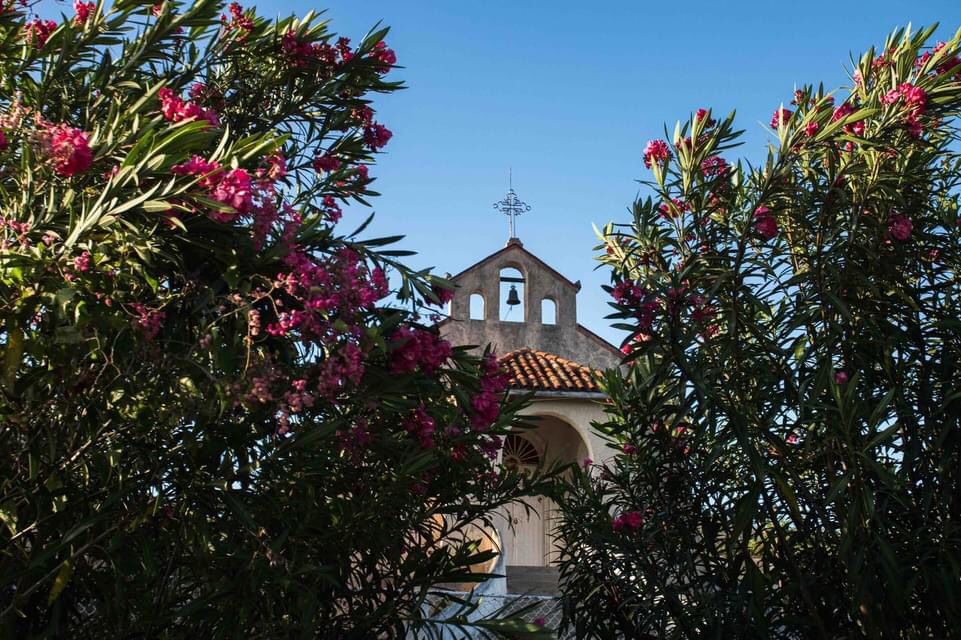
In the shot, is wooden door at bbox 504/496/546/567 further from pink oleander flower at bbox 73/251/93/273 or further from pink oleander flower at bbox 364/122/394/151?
pink oleander flower at bbox 73/251/93/273

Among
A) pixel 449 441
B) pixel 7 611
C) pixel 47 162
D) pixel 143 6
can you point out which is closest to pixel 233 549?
pixel 7 611

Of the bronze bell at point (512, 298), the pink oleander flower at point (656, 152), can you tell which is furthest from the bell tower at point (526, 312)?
the pink oleander flower at point (656, 152)

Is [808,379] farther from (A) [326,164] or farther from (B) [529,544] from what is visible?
(B) [529,544]

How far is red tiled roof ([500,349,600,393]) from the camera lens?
14039mm

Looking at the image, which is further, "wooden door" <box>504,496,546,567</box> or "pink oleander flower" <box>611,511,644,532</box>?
"wooden door" <box>504,496,546,567</box>

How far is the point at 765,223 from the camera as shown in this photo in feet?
15.1

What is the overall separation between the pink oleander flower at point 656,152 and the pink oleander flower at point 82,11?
300 cm

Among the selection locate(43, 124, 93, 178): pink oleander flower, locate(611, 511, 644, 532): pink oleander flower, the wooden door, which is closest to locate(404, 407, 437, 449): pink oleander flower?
locate(43, 124, 93, 178): pink oleander flower

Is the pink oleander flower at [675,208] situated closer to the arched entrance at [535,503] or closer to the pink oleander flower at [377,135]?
the pink oleander flower at [377,135]

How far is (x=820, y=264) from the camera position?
4559mm

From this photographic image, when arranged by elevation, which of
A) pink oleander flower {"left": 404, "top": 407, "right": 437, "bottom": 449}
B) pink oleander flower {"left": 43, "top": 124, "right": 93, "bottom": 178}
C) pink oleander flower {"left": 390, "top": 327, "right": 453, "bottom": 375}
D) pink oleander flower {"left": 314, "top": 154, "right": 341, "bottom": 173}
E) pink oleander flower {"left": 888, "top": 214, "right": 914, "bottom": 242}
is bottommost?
pink oleander flower {"left": 404, "top": 407, "right": 437, "bottom": 449}

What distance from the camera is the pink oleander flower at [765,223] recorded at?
4.60m

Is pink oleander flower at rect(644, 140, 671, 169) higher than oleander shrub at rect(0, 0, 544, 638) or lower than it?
higher

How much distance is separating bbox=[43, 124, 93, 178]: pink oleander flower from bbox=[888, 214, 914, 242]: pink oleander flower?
148 inches
